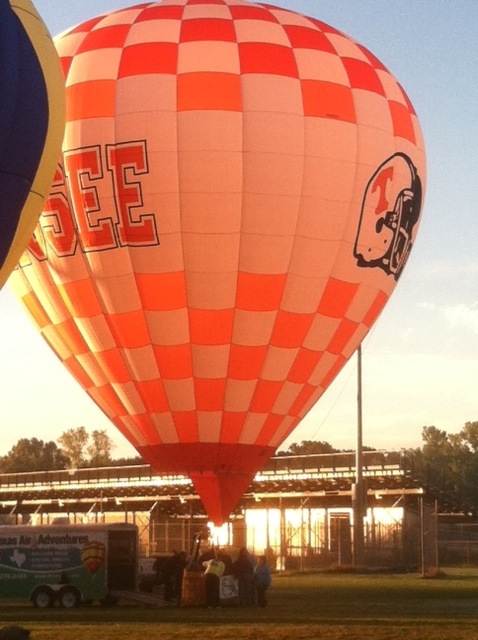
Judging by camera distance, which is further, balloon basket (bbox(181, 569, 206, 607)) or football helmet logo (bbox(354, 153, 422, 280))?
football helmet logo (bbox(354, 153, 422, 280))

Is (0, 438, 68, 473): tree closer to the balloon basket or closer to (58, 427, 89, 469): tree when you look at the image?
(58, 427, 89, 469): tree

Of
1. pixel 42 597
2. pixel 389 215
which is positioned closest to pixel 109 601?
pixel 42 597

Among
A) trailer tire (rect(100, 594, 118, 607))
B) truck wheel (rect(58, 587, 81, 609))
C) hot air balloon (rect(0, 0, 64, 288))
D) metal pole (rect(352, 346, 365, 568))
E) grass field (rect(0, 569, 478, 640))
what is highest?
hot air balloon (rect(0, 0, 64, 288))

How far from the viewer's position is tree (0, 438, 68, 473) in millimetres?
137000

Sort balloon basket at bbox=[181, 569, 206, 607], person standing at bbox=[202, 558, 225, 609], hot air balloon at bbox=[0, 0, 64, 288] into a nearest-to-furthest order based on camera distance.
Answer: hot air balloon at bbox=[0, 0, 64, 288], person standing at bbox=[202, 558, 225, 609], balloon basket at bbox=[181, 569, 206, 607]

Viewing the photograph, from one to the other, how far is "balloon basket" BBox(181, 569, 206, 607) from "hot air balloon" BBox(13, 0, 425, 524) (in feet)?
4.45

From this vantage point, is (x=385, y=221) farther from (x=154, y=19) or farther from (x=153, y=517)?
(x=153, y=517)

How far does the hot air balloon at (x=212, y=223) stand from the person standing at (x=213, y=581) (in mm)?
1257

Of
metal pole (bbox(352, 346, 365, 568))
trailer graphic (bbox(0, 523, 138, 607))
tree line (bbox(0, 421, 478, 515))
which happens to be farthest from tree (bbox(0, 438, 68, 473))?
trailer graphic (bbox(0, 523, 138, 607))

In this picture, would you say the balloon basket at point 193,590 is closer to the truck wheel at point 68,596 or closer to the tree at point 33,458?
the truck wheel at point 68,596

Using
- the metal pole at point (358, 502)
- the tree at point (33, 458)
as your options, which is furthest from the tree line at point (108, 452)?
the metal pole at point (358, 502)

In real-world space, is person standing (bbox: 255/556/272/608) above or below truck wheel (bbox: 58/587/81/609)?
above

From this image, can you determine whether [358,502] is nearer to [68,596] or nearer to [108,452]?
[68,596]

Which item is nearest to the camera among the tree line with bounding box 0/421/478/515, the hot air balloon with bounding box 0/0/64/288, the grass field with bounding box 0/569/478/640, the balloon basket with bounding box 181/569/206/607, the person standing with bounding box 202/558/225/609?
the hot air balloon with bounding box 0/0/64/288
